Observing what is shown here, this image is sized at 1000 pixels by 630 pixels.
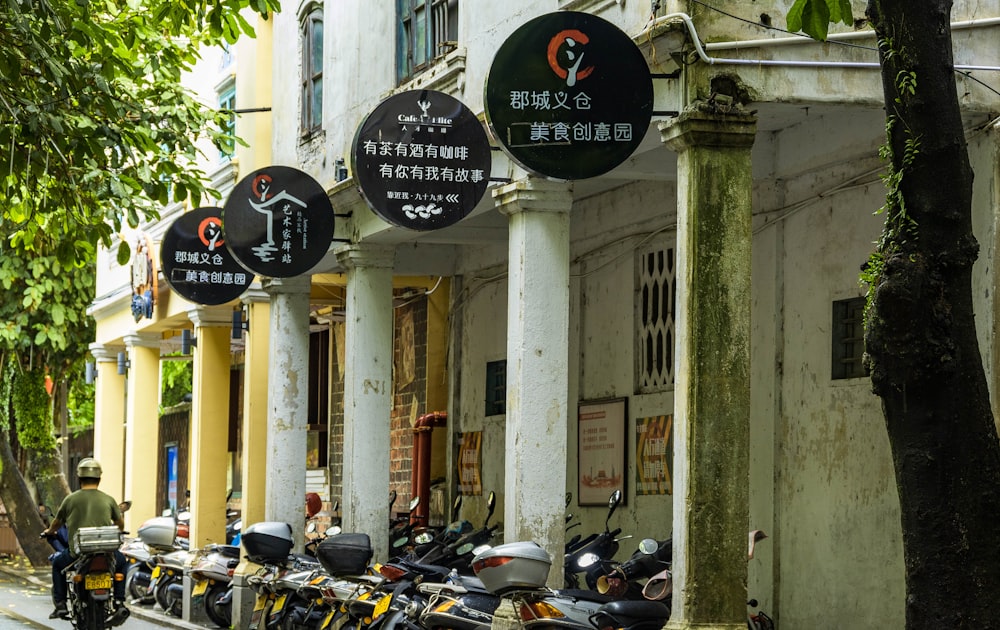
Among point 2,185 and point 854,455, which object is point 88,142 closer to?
point 2,185

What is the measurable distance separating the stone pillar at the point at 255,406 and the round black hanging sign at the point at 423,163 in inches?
270

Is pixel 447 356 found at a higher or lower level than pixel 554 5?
lower

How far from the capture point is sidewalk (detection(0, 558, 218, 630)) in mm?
18425

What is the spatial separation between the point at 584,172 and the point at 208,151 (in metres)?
13.5

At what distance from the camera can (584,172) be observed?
10727mm

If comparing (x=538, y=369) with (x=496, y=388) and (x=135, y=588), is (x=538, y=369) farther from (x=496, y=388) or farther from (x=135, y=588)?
(x=135, y=588)

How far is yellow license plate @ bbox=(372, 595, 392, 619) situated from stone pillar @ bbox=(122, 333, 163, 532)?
1224cm

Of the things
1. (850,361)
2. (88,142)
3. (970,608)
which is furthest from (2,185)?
(970,608)

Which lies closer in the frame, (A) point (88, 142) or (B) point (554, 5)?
(A) point (88, 142)

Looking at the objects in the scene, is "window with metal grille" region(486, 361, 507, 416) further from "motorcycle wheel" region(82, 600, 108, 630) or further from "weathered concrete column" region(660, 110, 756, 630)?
"weathered concrete column" region(660, 110, 756, 630)

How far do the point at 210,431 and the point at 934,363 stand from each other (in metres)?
15.7

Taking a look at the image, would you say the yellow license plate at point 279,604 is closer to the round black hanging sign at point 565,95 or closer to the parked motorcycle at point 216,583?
the parked motorcycle at point 216,583

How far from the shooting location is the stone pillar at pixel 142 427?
24578mm

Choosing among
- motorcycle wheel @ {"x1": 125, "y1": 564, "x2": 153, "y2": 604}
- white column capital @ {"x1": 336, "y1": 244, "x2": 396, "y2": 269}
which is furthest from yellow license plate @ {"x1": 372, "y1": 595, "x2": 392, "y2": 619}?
motorcycle wheel @ {"x1": 125, "y1": 564, "x2": 153, "y2": 604}
